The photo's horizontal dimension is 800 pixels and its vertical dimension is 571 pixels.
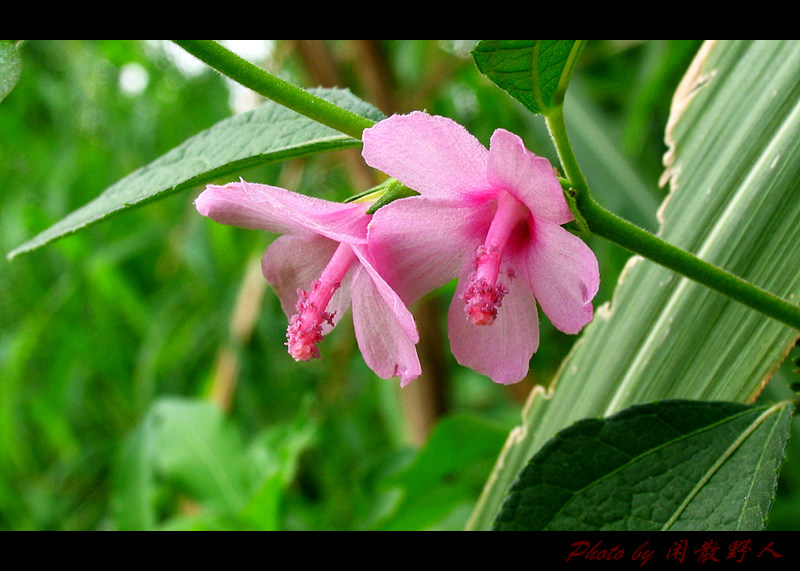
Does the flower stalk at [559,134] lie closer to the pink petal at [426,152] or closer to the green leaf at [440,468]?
the pink petal at [426,152]

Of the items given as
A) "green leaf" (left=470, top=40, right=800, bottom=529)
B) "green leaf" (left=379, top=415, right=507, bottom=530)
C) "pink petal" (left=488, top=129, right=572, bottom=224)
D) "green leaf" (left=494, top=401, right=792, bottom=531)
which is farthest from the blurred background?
"pink petal" (left=488, top=129, right=572, bottom=224)

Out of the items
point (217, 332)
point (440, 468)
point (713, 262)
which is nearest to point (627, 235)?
point (713, 262)

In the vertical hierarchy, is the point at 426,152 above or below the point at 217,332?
above

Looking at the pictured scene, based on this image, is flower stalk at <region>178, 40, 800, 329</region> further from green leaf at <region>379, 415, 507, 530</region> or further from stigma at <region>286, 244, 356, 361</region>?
green leaf at <region>379, 415, 507, 530</region>

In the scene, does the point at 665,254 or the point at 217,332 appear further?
the point at 217,332

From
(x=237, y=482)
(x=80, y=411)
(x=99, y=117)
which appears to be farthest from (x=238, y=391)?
(x=99, y=117)

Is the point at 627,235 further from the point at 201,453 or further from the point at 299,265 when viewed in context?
the point at 201,453
